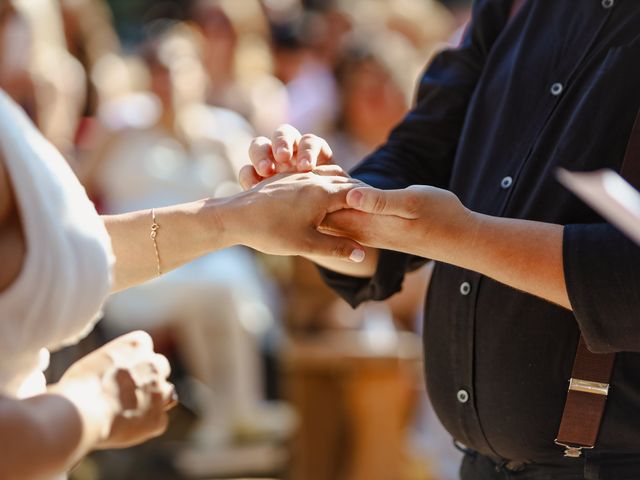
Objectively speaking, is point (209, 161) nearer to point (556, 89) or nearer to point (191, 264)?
point (191, 264)

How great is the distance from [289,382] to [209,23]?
2875mm

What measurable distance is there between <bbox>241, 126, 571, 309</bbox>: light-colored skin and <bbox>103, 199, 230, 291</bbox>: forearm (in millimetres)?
280

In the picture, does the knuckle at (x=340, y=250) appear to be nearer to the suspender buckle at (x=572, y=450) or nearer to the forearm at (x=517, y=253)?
the forearm at (x=517, y=253)

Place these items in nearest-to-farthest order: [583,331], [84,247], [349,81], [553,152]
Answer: [84,247], [583,331], [553,152], [349,81]

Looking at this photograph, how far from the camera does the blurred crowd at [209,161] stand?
4.70 m

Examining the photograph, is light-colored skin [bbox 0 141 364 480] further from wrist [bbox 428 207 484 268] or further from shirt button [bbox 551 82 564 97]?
shirt button [bbox 551 82 564 97]

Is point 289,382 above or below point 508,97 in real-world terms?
below

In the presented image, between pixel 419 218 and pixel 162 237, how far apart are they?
507 millimetres

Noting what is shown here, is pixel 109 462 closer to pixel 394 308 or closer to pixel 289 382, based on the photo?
pixel 289 382

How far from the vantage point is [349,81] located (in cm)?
494

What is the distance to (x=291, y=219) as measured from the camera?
1.97 meters

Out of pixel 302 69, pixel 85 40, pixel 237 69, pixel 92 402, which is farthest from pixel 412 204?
pixel 302 69

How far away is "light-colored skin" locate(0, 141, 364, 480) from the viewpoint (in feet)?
4.72

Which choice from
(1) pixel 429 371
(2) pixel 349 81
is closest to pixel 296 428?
(2) pixel 349 81
